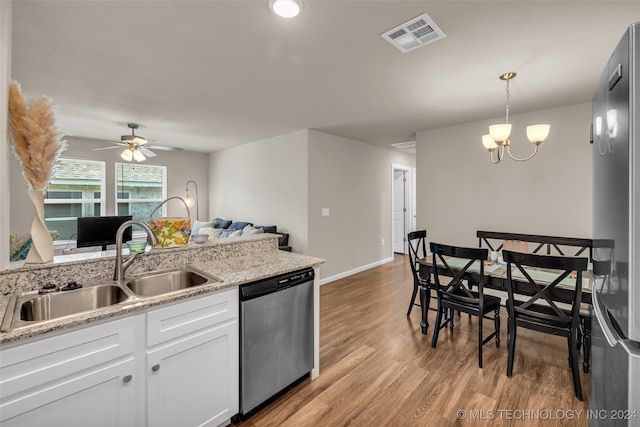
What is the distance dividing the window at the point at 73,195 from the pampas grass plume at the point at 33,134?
15.5 ft

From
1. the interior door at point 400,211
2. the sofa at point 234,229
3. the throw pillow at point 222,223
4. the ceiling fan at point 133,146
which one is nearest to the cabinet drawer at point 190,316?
the sofa at point 234,229

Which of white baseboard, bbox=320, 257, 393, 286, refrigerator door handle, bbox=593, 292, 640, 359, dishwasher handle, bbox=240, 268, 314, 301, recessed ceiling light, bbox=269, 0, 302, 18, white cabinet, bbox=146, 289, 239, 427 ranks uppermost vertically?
recessed ceiling light, bbox=269, 0, 302, 18

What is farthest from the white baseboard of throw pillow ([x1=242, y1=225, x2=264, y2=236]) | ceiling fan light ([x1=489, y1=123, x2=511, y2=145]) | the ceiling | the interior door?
ceiling fan light ([x1=489, y1=123, x2=511, y2=145])

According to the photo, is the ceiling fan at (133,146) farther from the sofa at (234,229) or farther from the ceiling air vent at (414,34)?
the ceiling air vent at (414,34)

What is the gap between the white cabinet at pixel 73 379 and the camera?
1084 millimetres

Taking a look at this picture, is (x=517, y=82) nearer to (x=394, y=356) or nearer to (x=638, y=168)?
(x=638, y=168)

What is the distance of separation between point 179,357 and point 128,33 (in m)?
2.11

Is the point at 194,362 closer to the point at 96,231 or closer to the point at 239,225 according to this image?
the point at 96,231

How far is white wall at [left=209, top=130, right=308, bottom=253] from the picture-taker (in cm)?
468

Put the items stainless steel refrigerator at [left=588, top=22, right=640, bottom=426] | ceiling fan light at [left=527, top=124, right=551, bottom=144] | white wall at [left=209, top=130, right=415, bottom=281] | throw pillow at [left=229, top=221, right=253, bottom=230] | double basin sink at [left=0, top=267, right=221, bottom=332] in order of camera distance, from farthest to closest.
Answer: throw pillow at [left=229, top=221, right=253, bottom=230], white wall at [left=209, top=130, right=415, bottom=281], ceiling fan light at [left=527, top=124, right=551, bottom=144], double basin sink at [left=0, top=267, right=221, bottom=332], stainless steel refrigerator at [left=588, top=22, right=640, bottom=426]

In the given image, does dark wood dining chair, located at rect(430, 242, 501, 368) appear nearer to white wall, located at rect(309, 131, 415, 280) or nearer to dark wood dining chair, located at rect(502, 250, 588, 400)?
dark wood dining chair, located at rect(502, 250, 588, 400)

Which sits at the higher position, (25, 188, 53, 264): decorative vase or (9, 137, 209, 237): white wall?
(9, 137, 209, 237): white wall

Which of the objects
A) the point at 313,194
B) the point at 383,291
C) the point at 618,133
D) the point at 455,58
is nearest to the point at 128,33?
the point at 455,58

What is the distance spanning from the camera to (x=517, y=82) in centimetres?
269
